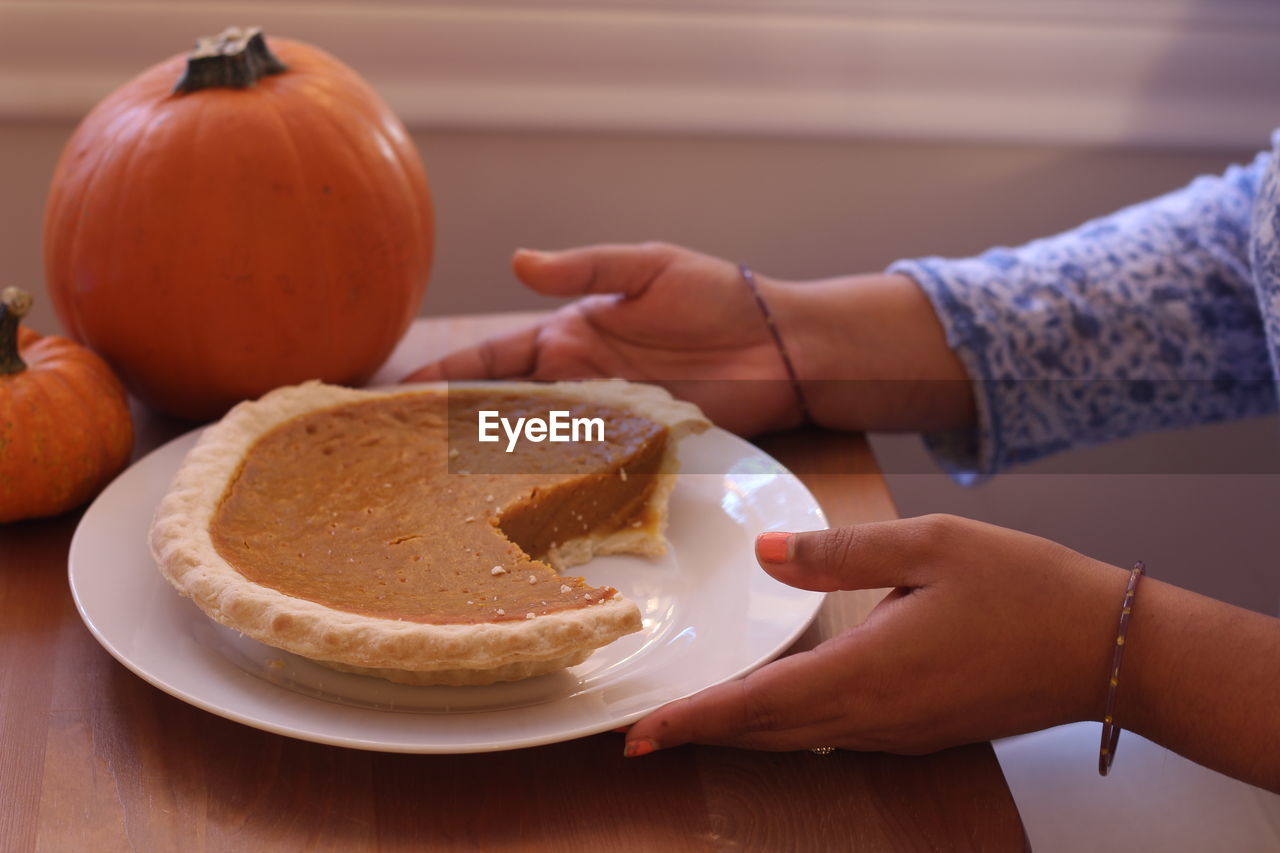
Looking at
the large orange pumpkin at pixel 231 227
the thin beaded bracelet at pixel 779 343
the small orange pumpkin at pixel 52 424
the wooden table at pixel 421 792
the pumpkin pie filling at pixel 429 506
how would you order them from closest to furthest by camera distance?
the wooden table at pixel 421 792 → the pumpkin pie filling at pixel 429 506 → the small orange pumpkin at pixel 52 424 → the large orange pumpkin at pixel 231 227 → the thin beaded bracelet at pixel 779 343

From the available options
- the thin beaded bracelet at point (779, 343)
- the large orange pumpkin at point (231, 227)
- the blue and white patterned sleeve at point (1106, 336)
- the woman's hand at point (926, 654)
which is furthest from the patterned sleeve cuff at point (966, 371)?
the large orange pumpkin at point (231, 227)

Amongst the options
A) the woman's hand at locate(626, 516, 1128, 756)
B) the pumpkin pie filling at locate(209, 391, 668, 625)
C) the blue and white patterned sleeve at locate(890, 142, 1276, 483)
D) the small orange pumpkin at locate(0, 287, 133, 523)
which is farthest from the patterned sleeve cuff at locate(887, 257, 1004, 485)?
the small orange pumpkin at locate(0, 287, 133, 523)

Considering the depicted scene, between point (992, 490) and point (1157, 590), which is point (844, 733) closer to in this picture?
point (1157, 590)

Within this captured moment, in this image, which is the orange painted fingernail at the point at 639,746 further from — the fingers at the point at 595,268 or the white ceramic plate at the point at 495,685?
the fingers at the point at 595,268

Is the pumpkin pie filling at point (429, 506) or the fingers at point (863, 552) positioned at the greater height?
the fingers at point (863, 552)

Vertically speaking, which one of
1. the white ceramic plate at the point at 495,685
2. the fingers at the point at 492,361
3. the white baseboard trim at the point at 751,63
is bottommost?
the white ceramic plate at the point at 495,685

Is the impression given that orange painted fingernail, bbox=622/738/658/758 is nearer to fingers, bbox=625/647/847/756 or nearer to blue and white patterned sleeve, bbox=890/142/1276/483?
fingers, bbox=625/647/847/756

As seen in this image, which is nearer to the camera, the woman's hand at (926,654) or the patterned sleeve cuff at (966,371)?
the woman's hand at (926,654)
